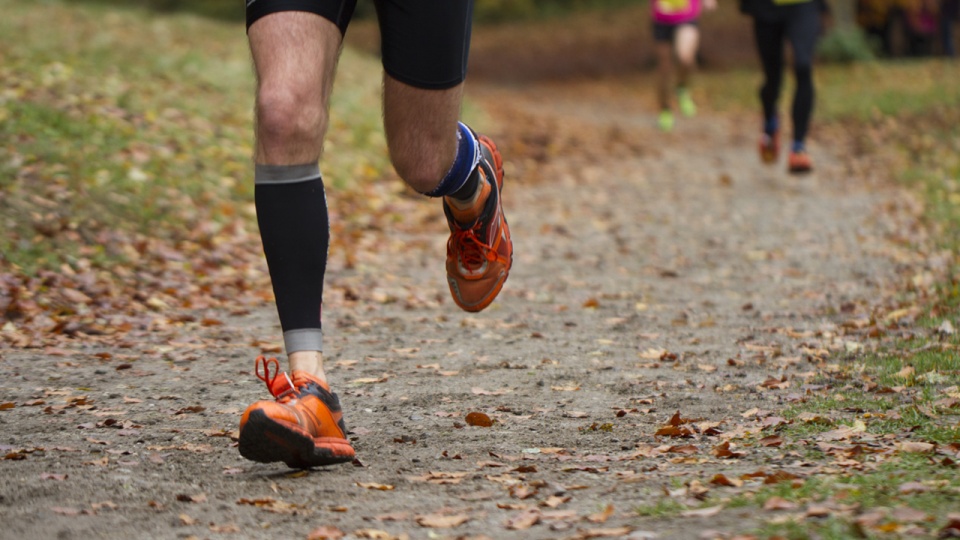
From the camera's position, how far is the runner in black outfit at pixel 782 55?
891 cm

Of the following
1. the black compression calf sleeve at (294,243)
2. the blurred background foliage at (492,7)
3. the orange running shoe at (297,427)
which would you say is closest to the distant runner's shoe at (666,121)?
the black compression calf sleeve at (294,243)

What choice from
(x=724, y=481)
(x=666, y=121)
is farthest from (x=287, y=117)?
(x=666, y=121)

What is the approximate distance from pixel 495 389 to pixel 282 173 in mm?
1270

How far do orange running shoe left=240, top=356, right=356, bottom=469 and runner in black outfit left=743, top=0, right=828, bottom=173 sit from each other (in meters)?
6.81

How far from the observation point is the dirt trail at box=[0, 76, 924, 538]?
269 centimetres

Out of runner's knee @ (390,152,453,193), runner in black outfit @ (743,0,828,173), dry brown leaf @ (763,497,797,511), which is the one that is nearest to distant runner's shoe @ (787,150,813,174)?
runner in black outfit @ (743,0,828,173)

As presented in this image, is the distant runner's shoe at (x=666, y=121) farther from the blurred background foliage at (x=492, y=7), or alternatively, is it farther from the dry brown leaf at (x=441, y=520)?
the blurred background foliage at (x=492, y=7)

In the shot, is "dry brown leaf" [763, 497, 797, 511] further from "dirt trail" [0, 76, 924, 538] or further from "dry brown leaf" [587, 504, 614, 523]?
"dry brown leaf" [587, 504, 614, 523]

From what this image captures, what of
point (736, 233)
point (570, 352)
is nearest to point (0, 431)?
point (570, 352)

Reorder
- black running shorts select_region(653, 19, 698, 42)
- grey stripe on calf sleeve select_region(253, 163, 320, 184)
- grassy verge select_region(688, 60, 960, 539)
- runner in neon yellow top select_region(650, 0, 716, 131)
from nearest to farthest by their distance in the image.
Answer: grassy verge select_region(688, 60, 960, 539), grey stripe on calf sleeve select_region(253, 163, 320, 184), runner in neon yellow top select_region(650, 0, 716, 131), black running shorts select_region(653, 19, 698, 42)

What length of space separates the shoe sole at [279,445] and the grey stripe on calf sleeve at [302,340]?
0.87ft

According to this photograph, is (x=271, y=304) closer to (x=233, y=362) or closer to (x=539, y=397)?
(x=233, y=362)

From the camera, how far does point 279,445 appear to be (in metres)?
2.83

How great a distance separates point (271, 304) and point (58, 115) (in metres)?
2.77
